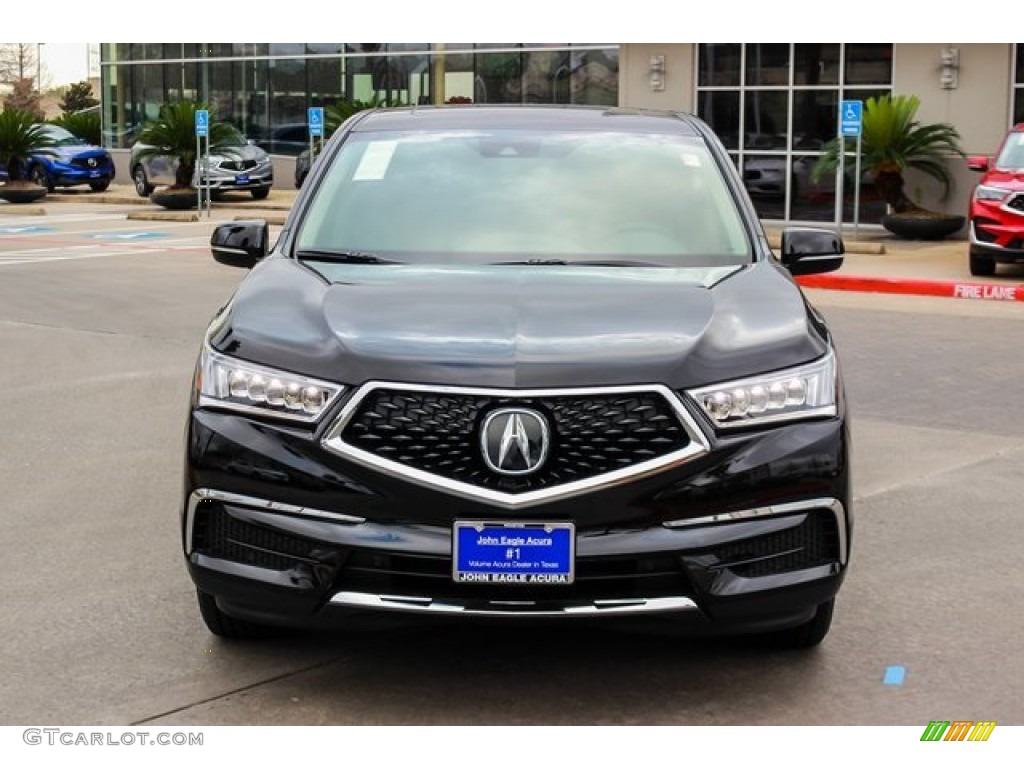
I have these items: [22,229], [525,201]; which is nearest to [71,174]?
[22,229]

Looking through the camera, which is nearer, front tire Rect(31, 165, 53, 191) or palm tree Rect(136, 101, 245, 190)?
palm tree Rect(136, 101, 245, 190)

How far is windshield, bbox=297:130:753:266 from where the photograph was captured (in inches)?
226

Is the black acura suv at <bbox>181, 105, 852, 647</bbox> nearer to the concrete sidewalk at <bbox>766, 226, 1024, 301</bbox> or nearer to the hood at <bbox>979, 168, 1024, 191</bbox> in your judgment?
the concrete sidewalk at <bbox>766, 226, 1024, 301</bbox>

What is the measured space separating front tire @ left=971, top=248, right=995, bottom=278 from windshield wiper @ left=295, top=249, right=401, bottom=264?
47.0 feet

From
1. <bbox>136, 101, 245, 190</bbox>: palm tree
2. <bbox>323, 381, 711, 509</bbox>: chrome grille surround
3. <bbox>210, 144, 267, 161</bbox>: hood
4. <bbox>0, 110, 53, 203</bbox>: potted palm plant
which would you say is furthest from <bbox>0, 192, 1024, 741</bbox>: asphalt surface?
<bbox>0, 110, 53, 203</bbox>: potted palm plant

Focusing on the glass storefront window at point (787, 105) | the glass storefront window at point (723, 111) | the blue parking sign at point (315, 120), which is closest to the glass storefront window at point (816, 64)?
the glass storefront window at point (787, 105)

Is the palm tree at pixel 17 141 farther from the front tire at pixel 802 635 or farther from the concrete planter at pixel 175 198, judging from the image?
the front tire at pixel 802 635

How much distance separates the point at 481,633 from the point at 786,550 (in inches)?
46.2

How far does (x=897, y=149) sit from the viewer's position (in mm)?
24625

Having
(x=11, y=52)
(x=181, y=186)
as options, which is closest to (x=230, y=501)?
(x=181, y=186)

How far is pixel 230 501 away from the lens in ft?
15.4

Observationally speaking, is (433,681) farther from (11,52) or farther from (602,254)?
(11,52)
